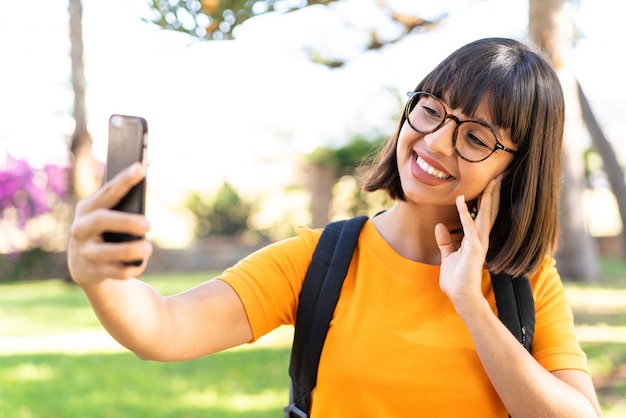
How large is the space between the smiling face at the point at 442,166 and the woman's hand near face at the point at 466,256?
62 millimetres

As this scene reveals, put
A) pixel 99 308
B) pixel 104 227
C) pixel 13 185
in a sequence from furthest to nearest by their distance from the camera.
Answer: pixel 13 185
pixel 99 308
pixel 104 227

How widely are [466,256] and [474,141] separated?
0.29m

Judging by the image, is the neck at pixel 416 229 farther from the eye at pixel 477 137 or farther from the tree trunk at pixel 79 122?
the tree trunk at pixel 79 122

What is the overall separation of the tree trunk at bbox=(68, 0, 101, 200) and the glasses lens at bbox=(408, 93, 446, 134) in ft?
28.7

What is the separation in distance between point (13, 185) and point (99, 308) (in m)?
10.7

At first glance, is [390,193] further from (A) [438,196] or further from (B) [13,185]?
(B) [13,185]

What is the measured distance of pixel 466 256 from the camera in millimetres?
1792

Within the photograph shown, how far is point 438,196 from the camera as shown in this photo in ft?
6.28

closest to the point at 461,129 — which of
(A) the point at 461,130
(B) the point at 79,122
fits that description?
(A) the point at 461,130

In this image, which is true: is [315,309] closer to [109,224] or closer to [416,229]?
[416,229]

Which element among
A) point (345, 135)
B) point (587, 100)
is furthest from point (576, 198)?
point (345, 135)

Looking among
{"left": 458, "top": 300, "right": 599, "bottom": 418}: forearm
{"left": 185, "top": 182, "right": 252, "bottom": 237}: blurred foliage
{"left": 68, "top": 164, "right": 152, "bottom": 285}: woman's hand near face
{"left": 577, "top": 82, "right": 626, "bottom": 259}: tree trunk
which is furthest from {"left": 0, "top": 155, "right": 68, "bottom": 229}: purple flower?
{"left": 68, "top": 164, "right": 152, "bottom": 285}: woman's hand near face

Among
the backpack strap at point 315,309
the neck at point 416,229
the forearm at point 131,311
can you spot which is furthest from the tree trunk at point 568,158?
the forearm at point 131,311

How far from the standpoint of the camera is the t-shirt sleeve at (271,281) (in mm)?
1854
